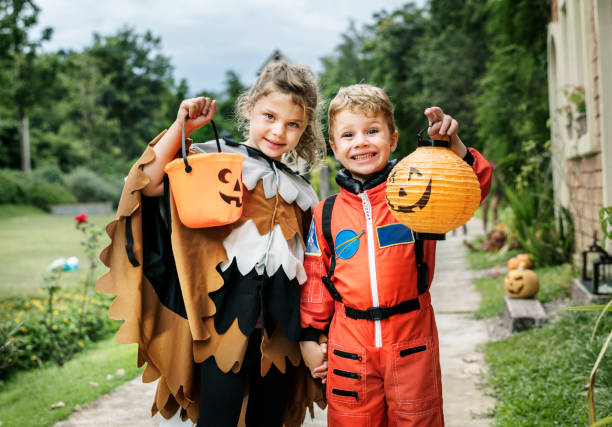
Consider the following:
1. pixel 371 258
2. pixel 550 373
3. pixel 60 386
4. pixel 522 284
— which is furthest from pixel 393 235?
pixel 522 284

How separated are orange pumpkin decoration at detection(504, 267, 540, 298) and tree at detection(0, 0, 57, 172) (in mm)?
10934

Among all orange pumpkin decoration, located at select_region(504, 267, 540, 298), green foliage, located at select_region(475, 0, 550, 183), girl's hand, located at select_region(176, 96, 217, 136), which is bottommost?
orange pumpkin decoration, located at select_region(504, 267, 540, 298)

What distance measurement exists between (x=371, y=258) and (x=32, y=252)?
421 inches

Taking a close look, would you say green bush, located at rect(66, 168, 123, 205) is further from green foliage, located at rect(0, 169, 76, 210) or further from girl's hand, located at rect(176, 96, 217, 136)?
girl's hand, located at rect(176, 96, 217, 136)

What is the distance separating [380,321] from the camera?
195 centimetres

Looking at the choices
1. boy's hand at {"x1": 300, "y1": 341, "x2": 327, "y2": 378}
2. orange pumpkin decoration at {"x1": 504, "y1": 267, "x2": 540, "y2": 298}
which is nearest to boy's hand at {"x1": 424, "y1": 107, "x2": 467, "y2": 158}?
boy's hand at {"x1": 300, "y1": 341, "x2": 327, "y2": 378}

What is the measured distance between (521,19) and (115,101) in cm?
4337

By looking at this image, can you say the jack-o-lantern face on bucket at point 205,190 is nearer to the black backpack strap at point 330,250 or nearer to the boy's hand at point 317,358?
the black backpack strap at point 330,250

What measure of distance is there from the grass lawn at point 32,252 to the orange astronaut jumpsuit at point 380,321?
20.6 feet

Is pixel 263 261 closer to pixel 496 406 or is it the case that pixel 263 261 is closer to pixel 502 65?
pixel 496 406

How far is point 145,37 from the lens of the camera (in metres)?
52.6

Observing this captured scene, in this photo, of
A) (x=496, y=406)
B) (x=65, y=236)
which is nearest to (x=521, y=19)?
(x=496, y=406)

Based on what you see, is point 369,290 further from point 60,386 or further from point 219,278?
point 60,386

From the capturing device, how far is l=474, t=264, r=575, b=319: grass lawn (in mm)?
5883
